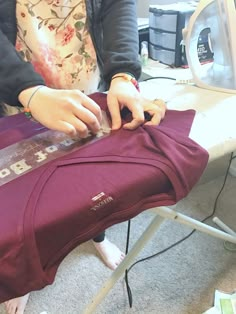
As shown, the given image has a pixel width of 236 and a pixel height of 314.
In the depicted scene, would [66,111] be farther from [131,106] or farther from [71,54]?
[71,54]

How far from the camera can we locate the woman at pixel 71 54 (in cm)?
66

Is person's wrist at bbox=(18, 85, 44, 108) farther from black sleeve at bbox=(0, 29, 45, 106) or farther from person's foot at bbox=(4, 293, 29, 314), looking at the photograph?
person's foot at bbox=(4, 293, 29, 314)

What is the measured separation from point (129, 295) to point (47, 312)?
263mm

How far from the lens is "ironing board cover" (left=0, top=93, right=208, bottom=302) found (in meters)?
0.44

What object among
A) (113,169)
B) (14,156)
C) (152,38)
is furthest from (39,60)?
(152,38)

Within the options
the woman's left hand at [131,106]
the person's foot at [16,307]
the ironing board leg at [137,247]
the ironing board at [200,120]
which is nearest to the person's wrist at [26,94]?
the woman's left hand at [131,106]

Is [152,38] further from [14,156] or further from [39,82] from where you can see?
[14,156]

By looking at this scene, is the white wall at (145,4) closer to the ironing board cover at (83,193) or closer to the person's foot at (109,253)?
the person's foot at (109,253)

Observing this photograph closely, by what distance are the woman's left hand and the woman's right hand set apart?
4cm

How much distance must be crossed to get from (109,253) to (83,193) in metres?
0.84

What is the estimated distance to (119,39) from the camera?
770 millimetres

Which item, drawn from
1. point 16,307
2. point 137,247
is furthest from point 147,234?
point 16,307

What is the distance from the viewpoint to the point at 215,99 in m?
0.83

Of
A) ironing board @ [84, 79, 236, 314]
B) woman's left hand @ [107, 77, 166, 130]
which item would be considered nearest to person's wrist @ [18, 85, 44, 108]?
woman's left hand @ [107, 77, 166, 130]
